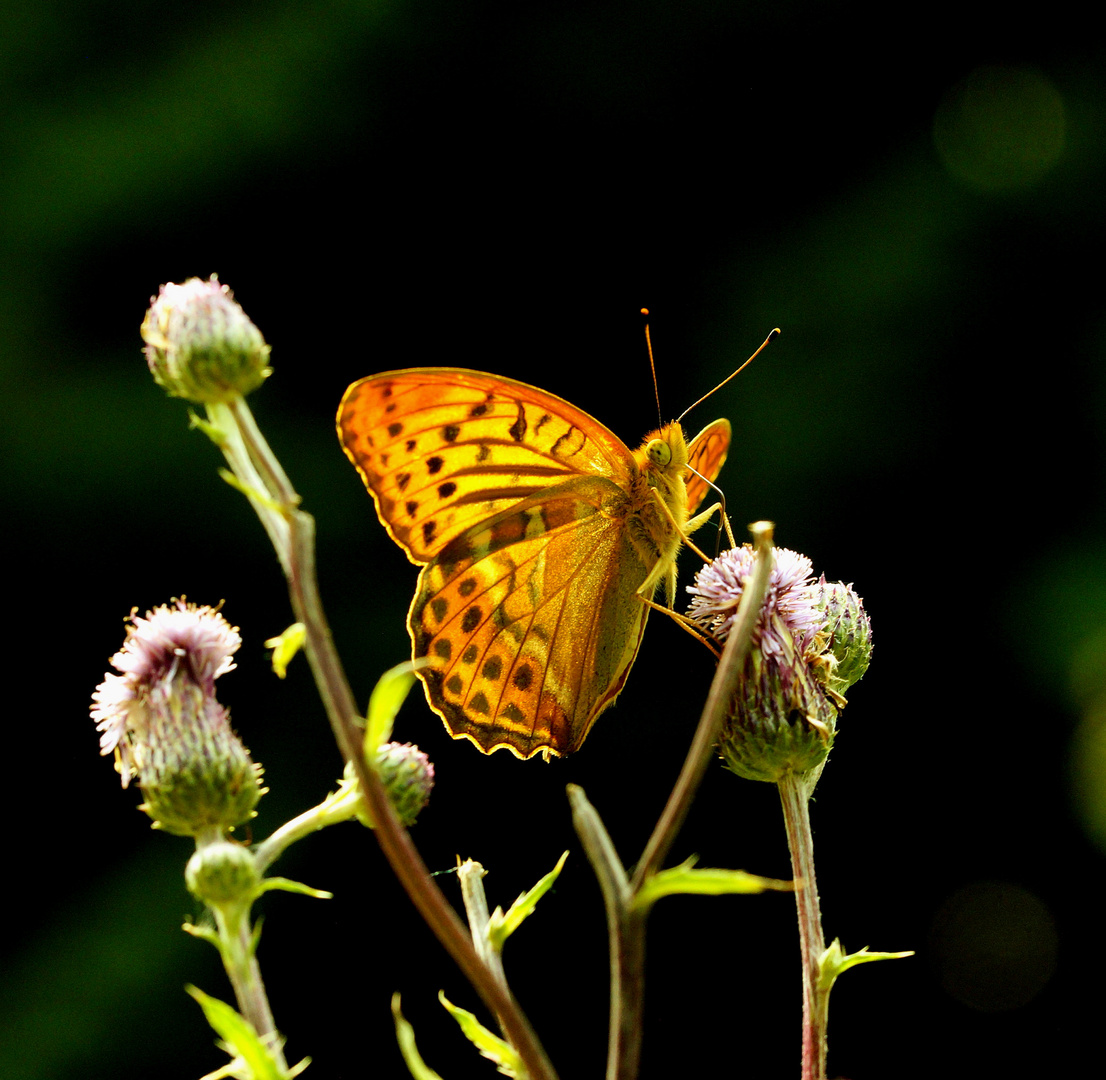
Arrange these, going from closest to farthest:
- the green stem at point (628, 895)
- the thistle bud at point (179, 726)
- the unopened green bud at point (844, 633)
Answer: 1. the green stem at point (628, 895)
2. the thistle bud at point (179, 726)
3. the unopened green bud at point (844, 633)

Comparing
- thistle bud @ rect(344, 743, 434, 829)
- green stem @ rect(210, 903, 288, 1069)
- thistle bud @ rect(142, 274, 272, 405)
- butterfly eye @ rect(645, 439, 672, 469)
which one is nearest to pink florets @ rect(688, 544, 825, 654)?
thistle bud @ rect(344, 743, 434, 829)

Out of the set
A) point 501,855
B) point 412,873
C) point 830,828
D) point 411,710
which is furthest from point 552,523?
point 830,828

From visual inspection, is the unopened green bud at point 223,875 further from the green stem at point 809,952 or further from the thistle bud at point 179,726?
the green stem at point 809,952

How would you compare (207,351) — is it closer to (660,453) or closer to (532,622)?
(532,622)

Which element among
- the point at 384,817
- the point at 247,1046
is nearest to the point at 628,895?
the point at 384,817

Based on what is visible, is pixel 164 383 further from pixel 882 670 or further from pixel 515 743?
pixel 882 670

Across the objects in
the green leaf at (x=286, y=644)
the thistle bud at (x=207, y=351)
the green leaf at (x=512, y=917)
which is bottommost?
the green leaf at (x=512, y=917)

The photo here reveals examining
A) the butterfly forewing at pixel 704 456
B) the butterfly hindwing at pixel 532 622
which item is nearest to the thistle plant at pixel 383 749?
the butterfly hindwing at pixel 532 622

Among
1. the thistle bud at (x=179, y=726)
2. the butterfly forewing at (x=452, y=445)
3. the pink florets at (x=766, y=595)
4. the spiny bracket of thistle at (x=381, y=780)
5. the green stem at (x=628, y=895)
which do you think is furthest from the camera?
the butterfly forewing at (x=452, y=445)
